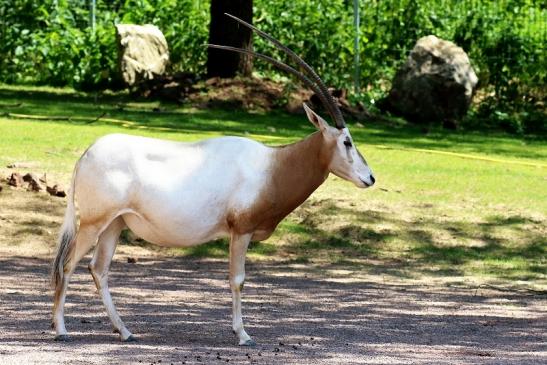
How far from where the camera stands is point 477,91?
896 inches

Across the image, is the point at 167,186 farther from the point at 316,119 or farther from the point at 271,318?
the point at 271,318

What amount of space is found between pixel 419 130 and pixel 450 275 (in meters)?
7.67

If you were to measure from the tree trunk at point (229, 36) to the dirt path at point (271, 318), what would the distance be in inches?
331

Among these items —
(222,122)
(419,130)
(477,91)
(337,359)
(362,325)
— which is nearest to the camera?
(337,359)

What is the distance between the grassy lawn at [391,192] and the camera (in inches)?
535

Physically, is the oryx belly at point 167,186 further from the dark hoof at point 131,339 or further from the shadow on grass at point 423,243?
the shadow on grass at point 423,243

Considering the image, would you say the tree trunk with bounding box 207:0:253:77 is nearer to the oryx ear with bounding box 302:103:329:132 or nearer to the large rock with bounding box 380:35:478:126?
the large rock with bounding box 380:35:478:126

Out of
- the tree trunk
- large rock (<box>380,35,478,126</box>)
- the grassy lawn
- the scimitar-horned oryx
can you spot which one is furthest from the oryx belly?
large rock (<box>380,35,478,126</box>)

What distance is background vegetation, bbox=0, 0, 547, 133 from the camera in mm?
22891

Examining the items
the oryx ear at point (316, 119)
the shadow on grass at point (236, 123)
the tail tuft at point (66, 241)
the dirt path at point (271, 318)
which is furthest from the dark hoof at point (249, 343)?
the shadow on grass at point (236, 123)

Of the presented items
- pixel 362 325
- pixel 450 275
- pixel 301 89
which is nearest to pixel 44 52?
pixel 301 89

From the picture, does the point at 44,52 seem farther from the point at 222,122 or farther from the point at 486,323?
the point at 486,323

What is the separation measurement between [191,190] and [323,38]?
581 inches

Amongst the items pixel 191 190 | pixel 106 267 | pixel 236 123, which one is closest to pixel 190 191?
pixel 191 190
